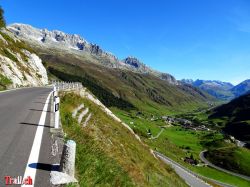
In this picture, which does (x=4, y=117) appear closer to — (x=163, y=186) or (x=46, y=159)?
(x=46, y=159)

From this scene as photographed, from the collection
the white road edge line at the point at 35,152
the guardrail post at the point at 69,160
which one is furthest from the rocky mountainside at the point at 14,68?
the guardrail post at the point at 69,160

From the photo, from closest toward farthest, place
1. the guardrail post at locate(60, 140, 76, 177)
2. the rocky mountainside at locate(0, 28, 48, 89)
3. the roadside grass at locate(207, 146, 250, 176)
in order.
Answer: the guardrail post at locate(60, 140, 76, 177) < the rocky mountainside at locate(0, 28, 48, 89) < the roadside grass at locate(207, 146, 250, 176)

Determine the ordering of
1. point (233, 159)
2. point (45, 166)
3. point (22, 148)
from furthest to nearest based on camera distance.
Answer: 1. point (233, 159)
2. point (22, 148)
3. point (45, 166)

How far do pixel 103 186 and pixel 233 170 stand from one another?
5422 inches

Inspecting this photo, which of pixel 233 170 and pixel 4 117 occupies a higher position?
pixel 4 117

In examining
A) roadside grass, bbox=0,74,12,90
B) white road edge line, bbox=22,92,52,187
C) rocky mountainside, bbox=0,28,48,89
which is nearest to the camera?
white road edge line, bbox=22,92,52,187

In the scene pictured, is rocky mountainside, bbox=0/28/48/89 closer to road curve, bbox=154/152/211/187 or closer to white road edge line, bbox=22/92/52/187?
road curve, bbox=154/152/211/187

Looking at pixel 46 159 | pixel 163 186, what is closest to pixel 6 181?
pixel 46 159

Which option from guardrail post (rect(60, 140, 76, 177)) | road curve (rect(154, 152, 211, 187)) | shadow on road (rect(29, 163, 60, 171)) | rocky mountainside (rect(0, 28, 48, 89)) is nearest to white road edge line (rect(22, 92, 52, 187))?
shadow on road (rect(29, 163, 60, 171))

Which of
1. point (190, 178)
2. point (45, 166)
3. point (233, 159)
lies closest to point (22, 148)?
point (45, 166)

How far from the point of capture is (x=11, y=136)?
1449 cm

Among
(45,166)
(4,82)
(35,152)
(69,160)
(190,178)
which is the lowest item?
(190,178)

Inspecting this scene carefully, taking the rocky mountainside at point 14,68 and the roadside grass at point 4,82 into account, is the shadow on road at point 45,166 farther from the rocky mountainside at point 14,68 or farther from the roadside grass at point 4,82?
the rocky mountainside at point 14,68

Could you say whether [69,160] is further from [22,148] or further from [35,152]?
[22,148]
